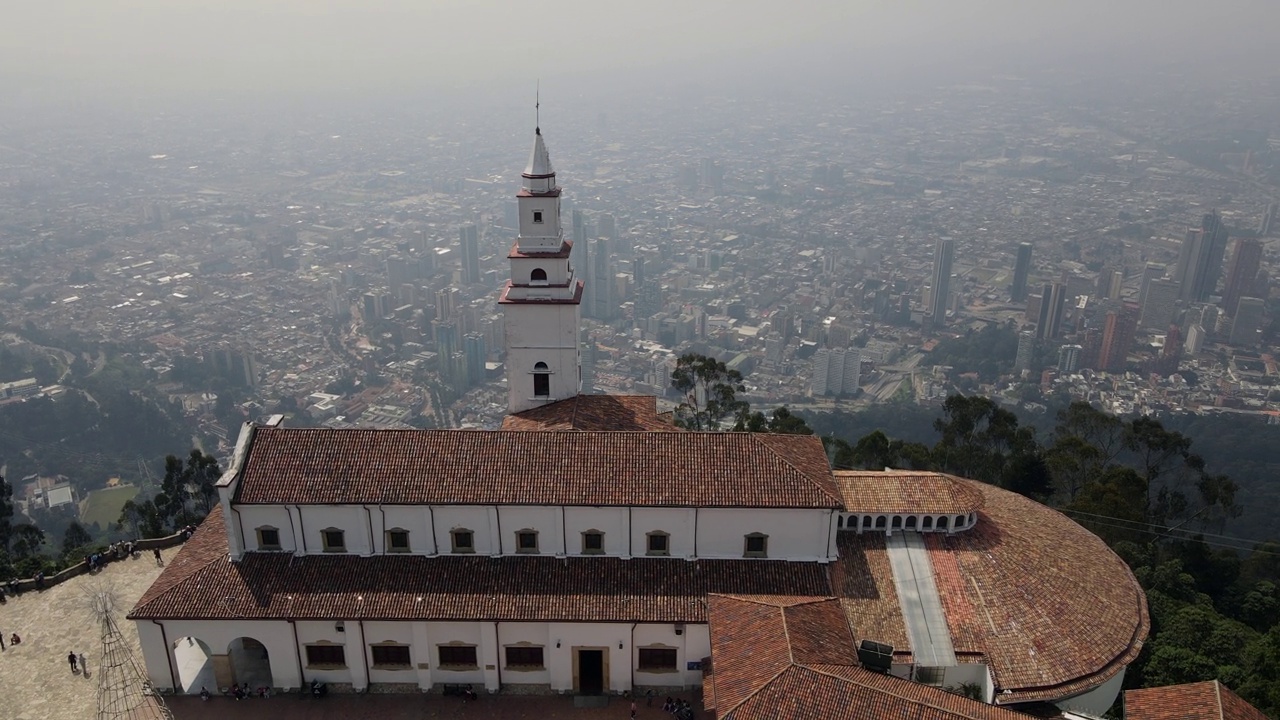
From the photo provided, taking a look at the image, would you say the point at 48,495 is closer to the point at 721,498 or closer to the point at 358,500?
the point at 358,500

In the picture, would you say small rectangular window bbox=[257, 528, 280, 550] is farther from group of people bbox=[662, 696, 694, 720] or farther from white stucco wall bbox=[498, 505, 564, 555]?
group of people bbox=[662, 696, 694, 720]

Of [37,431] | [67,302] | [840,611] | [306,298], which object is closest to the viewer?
[840,611]

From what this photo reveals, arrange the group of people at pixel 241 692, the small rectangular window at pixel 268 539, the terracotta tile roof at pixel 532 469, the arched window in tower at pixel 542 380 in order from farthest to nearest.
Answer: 1. the arched window in tower at pixel 542 380
2. the small rectangular window at pixel 268 539
3. the group of people at pixel 241 692
4. the terracotta tile roof at pixel 532 469

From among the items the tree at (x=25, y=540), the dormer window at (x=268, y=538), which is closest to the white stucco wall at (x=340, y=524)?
the dormer window at (x=268, y=538)

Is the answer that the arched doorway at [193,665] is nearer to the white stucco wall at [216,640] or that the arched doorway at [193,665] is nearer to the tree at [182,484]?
the white stucco wall at [216,640]

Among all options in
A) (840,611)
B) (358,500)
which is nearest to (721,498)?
(840,611)

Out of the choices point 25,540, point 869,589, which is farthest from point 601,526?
point 25,540

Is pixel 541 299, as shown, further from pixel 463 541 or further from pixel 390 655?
pixel 390 655
